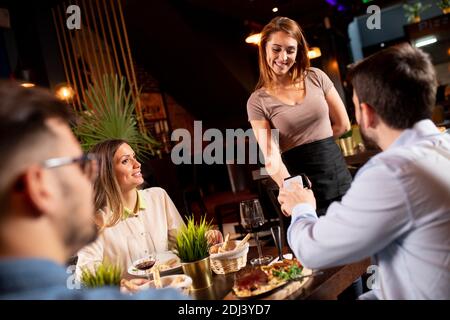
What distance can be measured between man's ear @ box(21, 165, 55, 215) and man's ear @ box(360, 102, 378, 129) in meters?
0.83

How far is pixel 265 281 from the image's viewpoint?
1.33 metres

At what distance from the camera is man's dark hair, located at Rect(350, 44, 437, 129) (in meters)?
1.10

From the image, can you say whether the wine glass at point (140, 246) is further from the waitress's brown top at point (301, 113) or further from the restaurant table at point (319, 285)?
the waitress's brown top at point (301, 113)

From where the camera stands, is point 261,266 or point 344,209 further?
point 261,266

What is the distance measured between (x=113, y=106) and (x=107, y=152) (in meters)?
1.56

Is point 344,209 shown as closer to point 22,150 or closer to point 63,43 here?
point 22,150

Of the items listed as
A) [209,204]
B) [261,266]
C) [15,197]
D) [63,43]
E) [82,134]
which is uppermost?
[63,43]

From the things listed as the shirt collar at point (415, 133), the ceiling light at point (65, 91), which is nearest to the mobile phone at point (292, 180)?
the shirt collar at point (415, 133)

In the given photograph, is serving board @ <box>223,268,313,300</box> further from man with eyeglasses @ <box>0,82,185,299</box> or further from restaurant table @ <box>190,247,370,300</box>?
man with eyeglasses @ <box>0,82,185,299</box>

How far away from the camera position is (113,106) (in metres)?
3.71

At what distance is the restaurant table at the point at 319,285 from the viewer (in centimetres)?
125

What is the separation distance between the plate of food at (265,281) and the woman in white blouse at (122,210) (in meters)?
0.91

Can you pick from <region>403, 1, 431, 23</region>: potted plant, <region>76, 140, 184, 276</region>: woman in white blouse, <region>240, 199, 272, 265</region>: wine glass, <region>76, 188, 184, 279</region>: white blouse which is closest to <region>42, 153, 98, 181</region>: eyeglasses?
<region>240, 199, 272, 265</region>: wine glass

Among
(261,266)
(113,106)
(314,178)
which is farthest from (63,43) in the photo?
(261,266)
